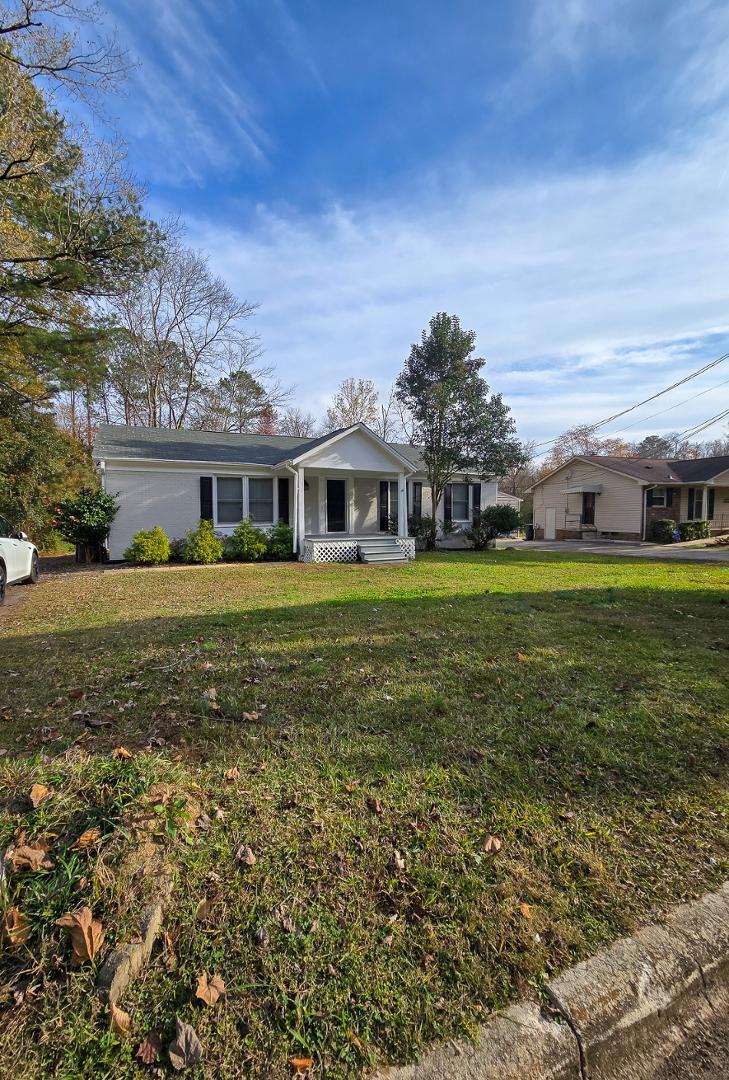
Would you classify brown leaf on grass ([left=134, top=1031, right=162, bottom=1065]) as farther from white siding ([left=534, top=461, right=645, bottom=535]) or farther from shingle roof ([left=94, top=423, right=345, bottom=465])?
white siding ([left=534, top=461, right=645, bottom=535])

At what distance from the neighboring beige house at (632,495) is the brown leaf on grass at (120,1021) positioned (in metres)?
28.7

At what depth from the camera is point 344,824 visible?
2.20 m

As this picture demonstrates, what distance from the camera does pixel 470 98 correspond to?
341 inches

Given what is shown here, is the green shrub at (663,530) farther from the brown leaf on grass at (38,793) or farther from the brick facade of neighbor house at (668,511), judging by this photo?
the brown leaf on grass at (38,793)

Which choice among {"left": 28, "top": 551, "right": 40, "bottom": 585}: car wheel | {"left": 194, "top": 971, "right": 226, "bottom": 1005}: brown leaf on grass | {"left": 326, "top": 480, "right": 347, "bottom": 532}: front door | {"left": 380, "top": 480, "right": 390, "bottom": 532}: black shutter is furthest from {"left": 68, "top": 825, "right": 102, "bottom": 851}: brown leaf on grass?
{"left": 380, "top": 480, "right": 390, "bottom": 532}: black shutter

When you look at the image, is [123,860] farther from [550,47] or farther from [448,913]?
[550,47]

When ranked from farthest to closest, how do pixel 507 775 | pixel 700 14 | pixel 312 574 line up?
pixel 312 574
pixel 700 14
pixel 507 775

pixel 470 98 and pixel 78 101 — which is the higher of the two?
pixel 470 98

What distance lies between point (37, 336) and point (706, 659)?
1251 cm

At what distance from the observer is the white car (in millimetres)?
8211

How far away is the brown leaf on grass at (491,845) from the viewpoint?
2059mm

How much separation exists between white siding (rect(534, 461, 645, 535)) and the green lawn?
2381 cm

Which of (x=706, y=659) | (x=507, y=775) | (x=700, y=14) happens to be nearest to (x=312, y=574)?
(x=706, y=659)

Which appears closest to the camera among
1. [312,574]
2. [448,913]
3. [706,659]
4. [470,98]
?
[448,913]
